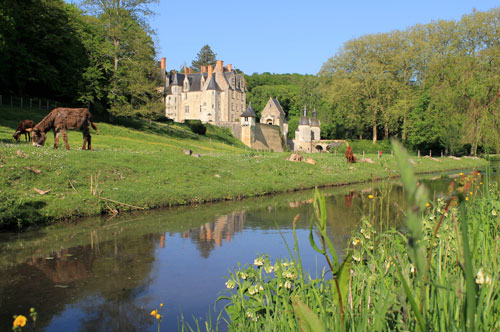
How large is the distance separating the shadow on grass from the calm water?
595 millimetres

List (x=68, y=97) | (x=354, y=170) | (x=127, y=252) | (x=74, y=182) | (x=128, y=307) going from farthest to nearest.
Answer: (x=68, y=97) < (x=354, y=170) < (x=74, y=182) < (x=127, y=252) < (x=128, y=307)

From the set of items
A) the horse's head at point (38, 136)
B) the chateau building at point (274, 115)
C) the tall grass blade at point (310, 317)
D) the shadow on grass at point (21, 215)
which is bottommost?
the shadow on grass at point (21, 215)

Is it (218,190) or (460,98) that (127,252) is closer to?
(218,190)

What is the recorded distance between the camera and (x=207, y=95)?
3051 inches

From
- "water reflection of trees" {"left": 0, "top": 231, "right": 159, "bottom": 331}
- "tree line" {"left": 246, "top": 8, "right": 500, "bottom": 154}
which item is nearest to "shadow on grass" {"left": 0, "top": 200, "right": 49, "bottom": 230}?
"water reflection of trees" {"left": 0, "top": 231, "right": 159, "bottom": 331}

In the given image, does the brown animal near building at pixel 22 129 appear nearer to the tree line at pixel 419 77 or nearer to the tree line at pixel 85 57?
the tree line at pixel 85 57

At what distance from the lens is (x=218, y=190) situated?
1648 cm

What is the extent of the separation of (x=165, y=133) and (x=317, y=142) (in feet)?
102

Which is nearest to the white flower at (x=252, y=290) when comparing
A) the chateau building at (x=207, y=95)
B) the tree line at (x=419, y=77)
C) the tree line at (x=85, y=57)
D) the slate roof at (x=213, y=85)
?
the tree line at (x=85, y=57)

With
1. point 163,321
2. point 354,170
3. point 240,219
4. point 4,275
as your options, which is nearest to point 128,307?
point 163,321

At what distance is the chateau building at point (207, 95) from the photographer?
77625 millimetres

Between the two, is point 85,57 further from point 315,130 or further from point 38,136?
point 315,130

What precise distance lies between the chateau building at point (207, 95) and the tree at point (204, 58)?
67.1 ft

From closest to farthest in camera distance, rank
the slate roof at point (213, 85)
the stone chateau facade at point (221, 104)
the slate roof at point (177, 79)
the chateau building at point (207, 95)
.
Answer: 1. the stone chateau facade at point (221, 104)
2. the slate roof at point (213, 85)
3. the chateau building at point (207, 95)
4. the slate roof at point (177, 79)
